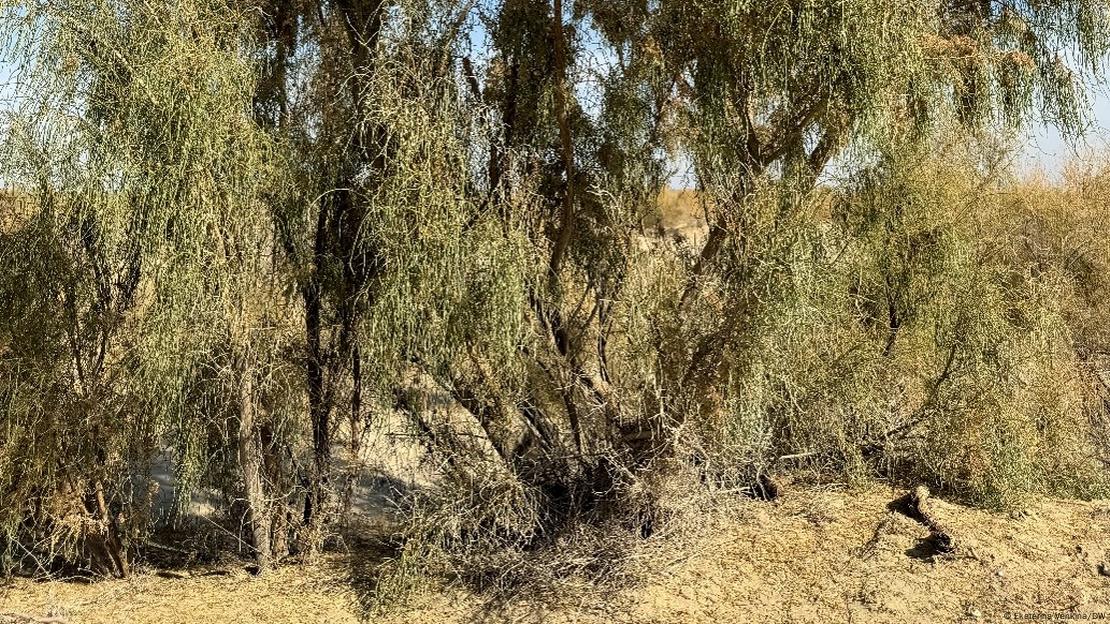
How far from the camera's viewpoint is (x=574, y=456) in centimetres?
627

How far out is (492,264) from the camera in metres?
5.39

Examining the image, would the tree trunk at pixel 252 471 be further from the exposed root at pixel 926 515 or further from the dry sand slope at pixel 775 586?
the exposed root at pixel 926 515

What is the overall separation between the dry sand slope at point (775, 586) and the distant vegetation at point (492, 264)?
10.8 inches

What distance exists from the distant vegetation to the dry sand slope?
27 centimetres

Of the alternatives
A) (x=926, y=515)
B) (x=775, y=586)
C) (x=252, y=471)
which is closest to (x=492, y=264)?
(x=252, y=471)

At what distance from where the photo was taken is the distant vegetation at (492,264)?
5234 millimetres

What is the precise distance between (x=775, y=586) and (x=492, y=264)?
275cm

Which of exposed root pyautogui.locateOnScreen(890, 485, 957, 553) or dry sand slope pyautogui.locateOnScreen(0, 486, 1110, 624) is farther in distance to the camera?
exposed root pyautogui.locateOnScreen(890, 485, 957, 553)

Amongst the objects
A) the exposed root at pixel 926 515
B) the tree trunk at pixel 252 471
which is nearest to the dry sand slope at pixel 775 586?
the exposed root at pixel 926 515

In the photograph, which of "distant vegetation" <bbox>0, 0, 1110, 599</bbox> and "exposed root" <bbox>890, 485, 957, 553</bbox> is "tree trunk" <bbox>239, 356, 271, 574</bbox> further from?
"exposed root" <bbox>890, 485, 957, 553</bbox>

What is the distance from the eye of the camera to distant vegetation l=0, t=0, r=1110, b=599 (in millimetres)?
5234

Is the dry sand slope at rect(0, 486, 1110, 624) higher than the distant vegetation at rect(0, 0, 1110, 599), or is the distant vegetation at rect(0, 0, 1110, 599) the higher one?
the distant vegetation at rect(0, 0, 1110, 599)

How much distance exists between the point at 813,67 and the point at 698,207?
140 centimetres

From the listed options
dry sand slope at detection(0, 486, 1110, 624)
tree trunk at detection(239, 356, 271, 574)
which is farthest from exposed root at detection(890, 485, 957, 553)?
tree trunk at detection(239, 356, 271, 574)
